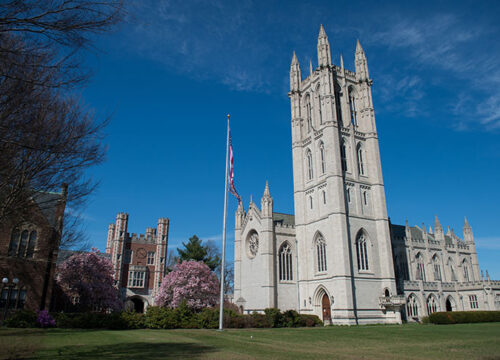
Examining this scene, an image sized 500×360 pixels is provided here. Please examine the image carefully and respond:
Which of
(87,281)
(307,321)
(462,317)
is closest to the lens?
(307,321)

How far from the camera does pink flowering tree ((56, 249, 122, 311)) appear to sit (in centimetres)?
4402

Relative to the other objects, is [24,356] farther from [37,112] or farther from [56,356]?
[37,112]

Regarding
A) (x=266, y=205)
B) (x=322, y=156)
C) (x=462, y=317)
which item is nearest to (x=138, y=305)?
(x=266, y=205)

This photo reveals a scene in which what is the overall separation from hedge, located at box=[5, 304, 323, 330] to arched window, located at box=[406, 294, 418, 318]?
2017 centimetres

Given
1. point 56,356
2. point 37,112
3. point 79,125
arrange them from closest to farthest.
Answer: point 37,112
point 79,125
point 56,356

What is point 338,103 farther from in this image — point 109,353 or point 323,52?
point 109,353

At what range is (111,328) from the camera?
25984mm

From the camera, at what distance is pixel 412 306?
142 ft

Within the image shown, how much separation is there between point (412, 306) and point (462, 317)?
5.83 meters

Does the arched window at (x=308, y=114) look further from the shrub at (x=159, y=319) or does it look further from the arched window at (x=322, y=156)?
the shrub at (x=159, y=319)

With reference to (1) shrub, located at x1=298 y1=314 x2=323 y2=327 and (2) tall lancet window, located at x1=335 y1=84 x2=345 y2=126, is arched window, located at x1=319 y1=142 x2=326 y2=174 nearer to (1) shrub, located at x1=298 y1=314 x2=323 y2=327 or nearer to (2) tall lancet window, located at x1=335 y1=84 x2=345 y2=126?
(2) tall lancet window, located at x1=335 y1=84 x2=345 y2=126

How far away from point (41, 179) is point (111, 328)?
17.8 m

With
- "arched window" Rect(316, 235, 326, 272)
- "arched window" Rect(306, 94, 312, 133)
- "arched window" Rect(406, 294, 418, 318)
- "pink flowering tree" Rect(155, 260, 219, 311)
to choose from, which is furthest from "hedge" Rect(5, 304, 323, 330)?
"arched window" Rect(306, 94, 312, 133)

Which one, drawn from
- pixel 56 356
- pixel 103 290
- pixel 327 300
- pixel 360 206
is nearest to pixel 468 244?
pixel 360 206
